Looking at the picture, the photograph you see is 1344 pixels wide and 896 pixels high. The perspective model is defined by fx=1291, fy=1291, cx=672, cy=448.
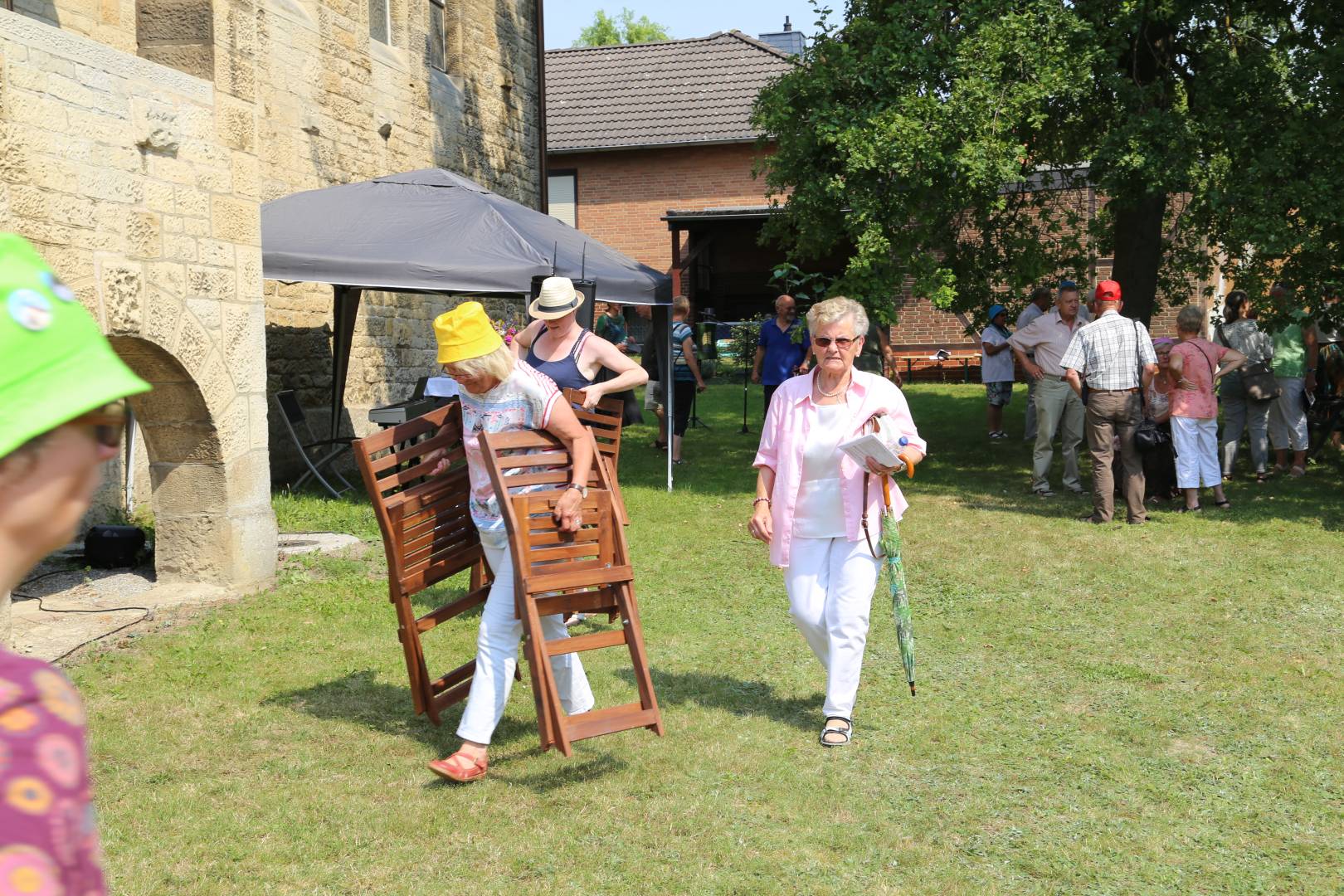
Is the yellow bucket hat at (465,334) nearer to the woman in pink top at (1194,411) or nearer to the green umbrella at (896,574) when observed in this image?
the green umbrella at (896,574)

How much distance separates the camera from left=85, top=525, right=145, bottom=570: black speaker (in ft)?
27.4

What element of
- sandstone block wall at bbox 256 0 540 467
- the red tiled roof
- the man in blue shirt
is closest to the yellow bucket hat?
sandstone block wall at bbox 256 0 540 467

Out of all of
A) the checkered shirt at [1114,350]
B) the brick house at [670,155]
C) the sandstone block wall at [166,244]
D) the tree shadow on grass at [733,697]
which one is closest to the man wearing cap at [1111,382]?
the checkered shirt at [1114,350]

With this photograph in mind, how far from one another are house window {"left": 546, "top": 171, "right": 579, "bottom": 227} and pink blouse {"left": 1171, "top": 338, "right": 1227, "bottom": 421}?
24.0 metres

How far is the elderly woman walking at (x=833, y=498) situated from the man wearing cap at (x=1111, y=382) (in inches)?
211

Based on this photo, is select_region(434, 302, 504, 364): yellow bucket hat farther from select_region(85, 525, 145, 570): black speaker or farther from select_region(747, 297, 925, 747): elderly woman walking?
select_region(85, 525, 145, 570): black speaker

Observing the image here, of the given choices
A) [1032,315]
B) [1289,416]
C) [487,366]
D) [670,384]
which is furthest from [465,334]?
[1032,315]

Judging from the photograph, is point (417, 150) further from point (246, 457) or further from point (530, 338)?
point (530, 338)

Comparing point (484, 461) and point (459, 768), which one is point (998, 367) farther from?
point (459, 768)

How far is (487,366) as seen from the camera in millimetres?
4762

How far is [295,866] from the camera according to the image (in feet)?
13.4

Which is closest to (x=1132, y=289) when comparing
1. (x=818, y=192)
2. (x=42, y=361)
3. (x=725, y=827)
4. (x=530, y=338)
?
(x=818, y=192)

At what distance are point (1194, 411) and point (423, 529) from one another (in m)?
7.94

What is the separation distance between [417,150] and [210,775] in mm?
11748
